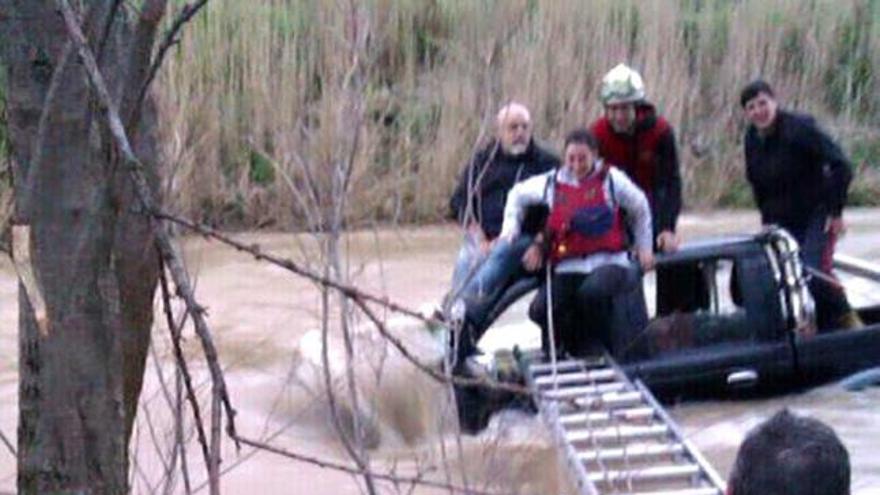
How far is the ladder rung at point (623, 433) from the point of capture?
23.9 ft

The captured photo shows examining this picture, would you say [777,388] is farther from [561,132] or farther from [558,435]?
[561,132]

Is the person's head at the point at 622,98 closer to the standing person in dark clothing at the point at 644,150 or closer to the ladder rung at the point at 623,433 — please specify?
the standing person in dark clothing at the point at 644,150

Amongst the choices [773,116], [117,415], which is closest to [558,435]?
[773,116]

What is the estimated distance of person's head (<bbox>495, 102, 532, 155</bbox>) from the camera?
9.50 meters

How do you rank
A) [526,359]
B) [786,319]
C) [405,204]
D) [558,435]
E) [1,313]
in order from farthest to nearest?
1. [405,204]
2. [1,313]
3. [786,319]
4. [526,359]
5. [558,435]

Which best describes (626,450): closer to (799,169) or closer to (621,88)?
(621,88)

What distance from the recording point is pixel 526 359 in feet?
29.1

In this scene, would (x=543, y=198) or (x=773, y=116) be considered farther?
(x=773, y=116)

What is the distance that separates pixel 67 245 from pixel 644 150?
757 cm

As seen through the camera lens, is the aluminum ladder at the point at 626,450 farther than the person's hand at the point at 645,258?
No

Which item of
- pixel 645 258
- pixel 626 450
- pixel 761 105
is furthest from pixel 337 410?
pixel 761 105

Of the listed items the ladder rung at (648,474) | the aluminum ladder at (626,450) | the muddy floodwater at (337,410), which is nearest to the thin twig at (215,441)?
the muddy floodwater at (337,410)

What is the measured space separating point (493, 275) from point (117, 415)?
22.3 ft

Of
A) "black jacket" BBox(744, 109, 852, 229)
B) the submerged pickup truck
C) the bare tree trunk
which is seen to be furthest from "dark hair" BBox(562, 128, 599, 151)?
the bare tree trunk
